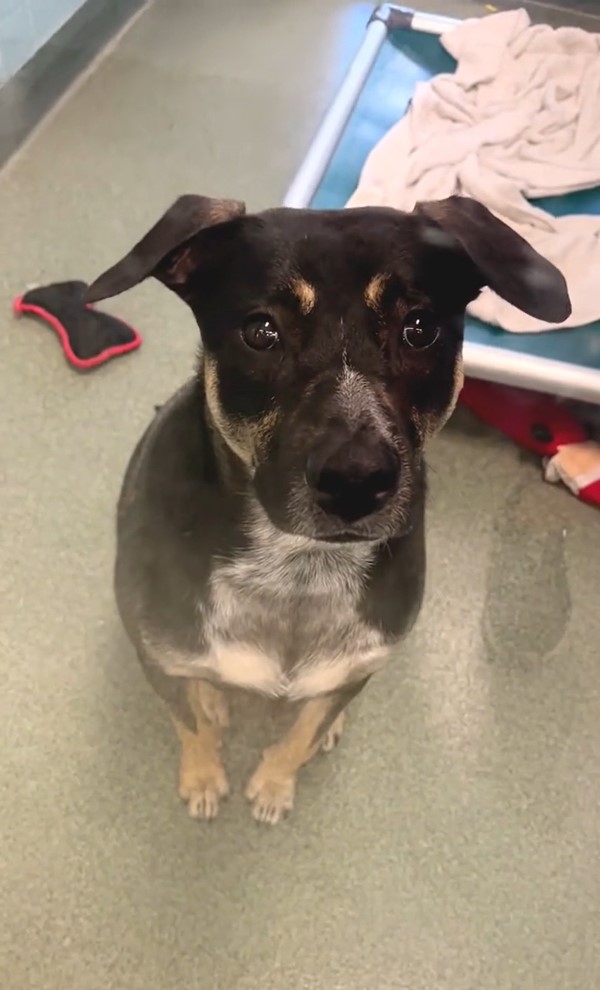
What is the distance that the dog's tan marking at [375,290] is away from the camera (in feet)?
4.19

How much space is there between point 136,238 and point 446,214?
5.40ft

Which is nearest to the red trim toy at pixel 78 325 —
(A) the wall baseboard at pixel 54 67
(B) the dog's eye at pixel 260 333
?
(A) the wall baseboard at pixel 54 67

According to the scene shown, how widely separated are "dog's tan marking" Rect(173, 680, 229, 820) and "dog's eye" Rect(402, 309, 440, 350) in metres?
0.79

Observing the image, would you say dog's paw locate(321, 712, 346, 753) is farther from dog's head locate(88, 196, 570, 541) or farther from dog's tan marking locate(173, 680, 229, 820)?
dog's head locate(88, 196, 570, 541)

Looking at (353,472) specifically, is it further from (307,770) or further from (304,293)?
(307,770)

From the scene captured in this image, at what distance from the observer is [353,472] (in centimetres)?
115

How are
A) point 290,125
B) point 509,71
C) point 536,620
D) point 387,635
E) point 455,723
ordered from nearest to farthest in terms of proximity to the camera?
point 387,635, point 455,723, point 536,620, point 509,71, point 290,125

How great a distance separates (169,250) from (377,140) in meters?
1.84

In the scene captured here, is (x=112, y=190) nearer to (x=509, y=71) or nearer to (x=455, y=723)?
(x=509, y=71)

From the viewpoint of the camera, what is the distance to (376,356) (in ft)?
4.17

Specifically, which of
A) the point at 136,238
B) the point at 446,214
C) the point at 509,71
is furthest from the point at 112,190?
the point at 446,214

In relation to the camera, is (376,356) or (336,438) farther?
(376,356)

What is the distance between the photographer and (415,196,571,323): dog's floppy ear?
1.31m

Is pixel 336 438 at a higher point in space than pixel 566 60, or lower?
higher
